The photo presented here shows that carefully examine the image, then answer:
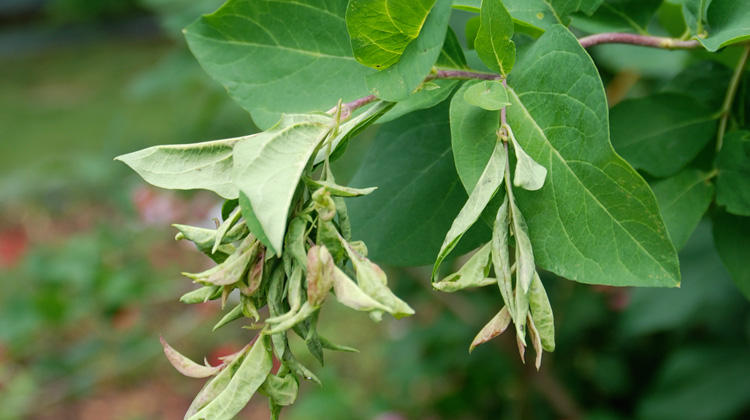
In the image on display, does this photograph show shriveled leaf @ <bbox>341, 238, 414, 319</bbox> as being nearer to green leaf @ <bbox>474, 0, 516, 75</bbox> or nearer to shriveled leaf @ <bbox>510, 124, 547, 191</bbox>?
shriveled leaf @ <bbox>510, 124, 547, 191</bbox>

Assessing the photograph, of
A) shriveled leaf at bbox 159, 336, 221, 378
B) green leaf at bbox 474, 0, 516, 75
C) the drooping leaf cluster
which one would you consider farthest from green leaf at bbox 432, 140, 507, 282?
shriveled leaf at bbox 159, 336, 221, 378

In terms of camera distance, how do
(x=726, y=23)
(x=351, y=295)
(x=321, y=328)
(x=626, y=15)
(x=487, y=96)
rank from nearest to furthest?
(x=351, y=295) < (x=487, y=96) < (x=726, y=23) < (x=626, y=15) < (x=321, y=328)

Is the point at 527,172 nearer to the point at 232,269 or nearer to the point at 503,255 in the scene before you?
the point at 503,255

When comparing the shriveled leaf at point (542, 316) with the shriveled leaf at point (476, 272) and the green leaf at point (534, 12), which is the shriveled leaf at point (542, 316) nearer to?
the shriveled leaf at point (476, 272)

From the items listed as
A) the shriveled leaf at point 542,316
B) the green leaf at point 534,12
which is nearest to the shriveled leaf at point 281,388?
the shriveled leaf at point 542,316

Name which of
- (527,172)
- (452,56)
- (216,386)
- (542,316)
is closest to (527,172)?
(527,172)
